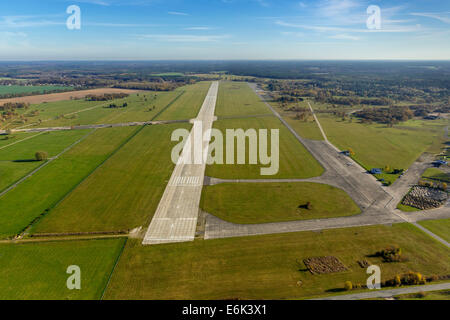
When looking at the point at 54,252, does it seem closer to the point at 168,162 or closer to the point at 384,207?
the point at 168,162

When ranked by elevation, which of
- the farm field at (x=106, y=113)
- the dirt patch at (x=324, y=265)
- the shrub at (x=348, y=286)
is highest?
the farm field at (x=106, y=113)

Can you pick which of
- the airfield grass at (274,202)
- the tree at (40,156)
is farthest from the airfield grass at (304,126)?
the tree at (40,156)

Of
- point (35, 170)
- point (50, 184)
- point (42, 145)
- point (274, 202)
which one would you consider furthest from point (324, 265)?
point (42, 145)

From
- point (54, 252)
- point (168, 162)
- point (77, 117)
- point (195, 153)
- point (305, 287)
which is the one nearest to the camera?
point (305, 287)

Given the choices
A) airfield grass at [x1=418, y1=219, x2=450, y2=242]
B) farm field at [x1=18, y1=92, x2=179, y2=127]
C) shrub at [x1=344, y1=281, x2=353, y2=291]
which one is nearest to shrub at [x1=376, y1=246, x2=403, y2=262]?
shrub at [x1=344, y1=281, x2=353, y2=291]

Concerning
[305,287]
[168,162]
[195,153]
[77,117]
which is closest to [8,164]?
[168,162]

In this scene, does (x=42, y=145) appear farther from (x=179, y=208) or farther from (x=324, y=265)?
(x=324, y=265)
